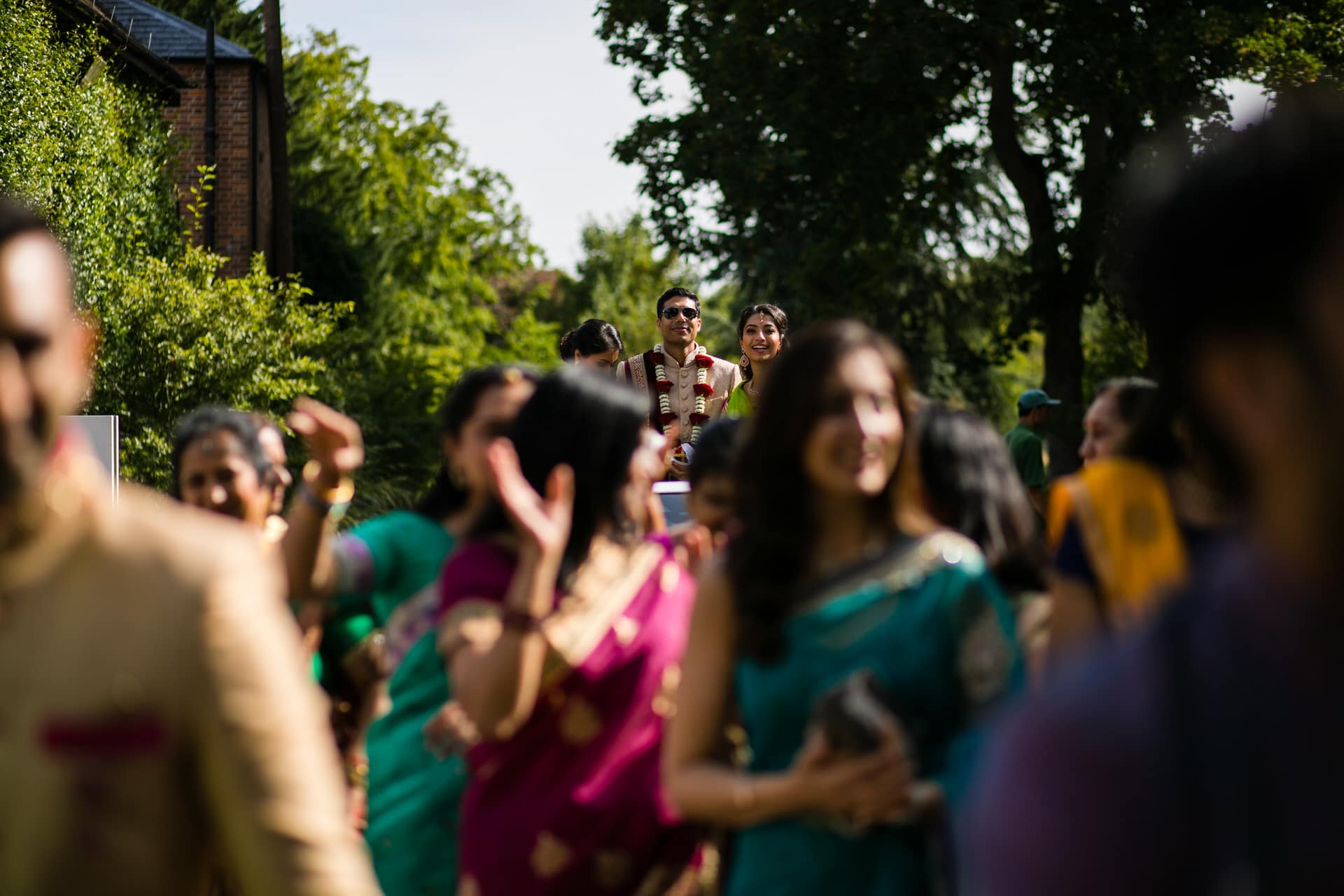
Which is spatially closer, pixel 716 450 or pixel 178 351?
pixel 716 450

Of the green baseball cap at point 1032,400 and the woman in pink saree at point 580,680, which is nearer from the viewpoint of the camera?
the woman in pink saree at point 580,680

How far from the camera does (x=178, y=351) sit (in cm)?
2334

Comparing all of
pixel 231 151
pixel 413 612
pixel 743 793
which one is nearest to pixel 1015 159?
pixel 231 151

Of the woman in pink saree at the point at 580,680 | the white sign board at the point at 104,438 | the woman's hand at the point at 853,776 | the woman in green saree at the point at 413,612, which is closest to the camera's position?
the woman's hand at the point at 853,776

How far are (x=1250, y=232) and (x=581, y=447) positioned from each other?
93.5 inches

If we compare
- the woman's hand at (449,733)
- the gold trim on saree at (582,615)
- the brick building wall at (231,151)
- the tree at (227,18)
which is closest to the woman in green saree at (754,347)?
the woman's hand at (449,733)

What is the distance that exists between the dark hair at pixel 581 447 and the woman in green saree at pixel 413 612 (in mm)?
406

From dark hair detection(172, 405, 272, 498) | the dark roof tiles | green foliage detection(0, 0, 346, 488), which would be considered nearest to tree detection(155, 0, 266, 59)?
the dark roof tiles

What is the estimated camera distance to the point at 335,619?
4699 millimetres

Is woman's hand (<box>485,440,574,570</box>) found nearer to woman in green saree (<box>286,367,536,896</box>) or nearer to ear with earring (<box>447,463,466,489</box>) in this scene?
woman in green saree (<box>286,367,536,896</box>)

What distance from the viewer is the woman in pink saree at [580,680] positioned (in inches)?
130

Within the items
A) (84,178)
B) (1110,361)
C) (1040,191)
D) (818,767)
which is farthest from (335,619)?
(1110,361)

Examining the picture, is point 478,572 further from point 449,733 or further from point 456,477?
point 456,477

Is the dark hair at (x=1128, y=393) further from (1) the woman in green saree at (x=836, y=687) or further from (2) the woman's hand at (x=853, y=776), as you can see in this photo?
(2) the woman's hand at (x=853, y=776)
